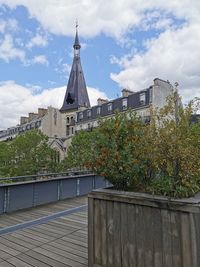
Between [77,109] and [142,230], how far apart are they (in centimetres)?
5295

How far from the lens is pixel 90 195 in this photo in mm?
3350

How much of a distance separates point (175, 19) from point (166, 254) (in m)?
9.46

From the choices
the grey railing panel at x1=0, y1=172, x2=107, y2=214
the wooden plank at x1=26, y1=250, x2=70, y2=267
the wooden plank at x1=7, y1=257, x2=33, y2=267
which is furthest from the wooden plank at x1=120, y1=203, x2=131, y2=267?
the grey railing panel at x1=0, y1=172, x2=107, y2=214

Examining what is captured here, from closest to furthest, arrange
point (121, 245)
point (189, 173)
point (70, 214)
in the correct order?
point (189, 173) → point (121, 245) → point (70, 214)

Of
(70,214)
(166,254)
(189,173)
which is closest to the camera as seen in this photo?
(166,254)

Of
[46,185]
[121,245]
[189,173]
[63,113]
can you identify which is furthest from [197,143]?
[63,113]

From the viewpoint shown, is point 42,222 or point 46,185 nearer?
point 42,222

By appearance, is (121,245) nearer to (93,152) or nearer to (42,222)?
(93,152)

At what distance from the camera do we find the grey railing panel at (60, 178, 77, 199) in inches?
344

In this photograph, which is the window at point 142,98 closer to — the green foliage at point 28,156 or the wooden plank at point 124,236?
the green foliage at point 28,156

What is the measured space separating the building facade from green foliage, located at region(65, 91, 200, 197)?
30411 mm

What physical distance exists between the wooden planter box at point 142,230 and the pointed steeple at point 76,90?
52910 mm

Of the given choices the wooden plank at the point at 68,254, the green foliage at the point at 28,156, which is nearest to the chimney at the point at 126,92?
the green foliage at the point at 28,156

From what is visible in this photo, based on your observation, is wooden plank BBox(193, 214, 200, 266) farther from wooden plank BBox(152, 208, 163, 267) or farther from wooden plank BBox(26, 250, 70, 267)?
wooden plank BBox(26, 250, 70, 267)
